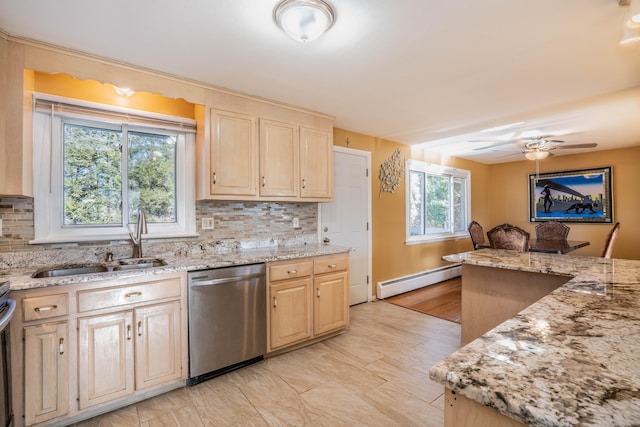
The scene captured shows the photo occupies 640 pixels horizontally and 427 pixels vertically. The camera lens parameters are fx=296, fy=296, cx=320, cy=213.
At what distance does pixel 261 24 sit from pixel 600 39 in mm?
2139

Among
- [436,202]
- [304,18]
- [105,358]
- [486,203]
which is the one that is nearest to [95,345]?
[105,358]

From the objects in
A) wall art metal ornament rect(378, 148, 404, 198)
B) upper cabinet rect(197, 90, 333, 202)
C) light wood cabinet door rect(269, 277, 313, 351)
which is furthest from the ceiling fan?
light wood cabinet door rect(269, 277, 313, 351)

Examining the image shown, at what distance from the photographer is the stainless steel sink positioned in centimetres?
199

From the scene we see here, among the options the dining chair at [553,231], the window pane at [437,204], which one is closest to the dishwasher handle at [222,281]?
the window pane at [437,204]

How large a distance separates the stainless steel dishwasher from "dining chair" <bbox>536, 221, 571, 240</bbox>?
16.4ft

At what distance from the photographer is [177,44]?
1973mm

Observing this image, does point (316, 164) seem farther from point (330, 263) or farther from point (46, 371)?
point (46, 371)

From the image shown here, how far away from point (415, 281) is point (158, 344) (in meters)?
3.83

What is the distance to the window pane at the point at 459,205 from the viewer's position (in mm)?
5848

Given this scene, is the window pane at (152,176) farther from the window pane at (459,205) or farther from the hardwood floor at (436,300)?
the window pane at (459,205)

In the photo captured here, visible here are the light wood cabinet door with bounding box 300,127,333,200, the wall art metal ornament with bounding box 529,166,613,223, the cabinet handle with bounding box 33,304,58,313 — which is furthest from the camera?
the wall art metal ornament with bounding box 529,166,613,223

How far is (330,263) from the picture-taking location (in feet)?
9.67

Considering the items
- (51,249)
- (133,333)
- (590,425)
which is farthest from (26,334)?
(590,425)

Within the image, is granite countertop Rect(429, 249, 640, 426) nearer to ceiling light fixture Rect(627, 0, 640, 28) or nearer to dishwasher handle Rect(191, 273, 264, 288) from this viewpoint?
ceiling light fixture Rect(627, 0, 640, 28)
